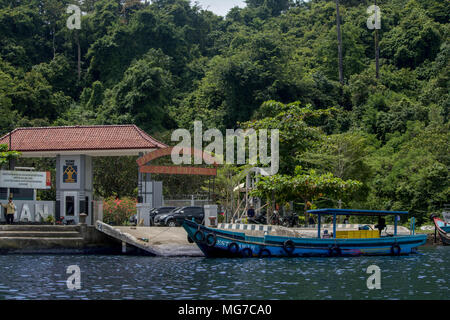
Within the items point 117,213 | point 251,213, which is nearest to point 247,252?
point 251,213

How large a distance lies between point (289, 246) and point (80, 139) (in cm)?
1546

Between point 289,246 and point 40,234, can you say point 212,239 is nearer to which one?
point 289,246

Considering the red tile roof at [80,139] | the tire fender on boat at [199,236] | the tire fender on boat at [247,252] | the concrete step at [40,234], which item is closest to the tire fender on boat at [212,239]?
the tire fender on boat at [199,236]

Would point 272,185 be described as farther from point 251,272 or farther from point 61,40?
point 61,40

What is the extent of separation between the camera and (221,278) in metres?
20.8

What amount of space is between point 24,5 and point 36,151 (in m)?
47.0

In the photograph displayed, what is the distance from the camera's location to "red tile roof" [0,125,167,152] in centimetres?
3584

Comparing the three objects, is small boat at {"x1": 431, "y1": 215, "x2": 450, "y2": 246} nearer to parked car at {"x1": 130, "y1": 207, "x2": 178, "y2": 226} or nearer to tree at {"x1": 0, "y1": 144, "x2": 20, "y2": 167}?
parked car at {"x1": 130, "y1": 207, "x2": 178, "y2": 226}

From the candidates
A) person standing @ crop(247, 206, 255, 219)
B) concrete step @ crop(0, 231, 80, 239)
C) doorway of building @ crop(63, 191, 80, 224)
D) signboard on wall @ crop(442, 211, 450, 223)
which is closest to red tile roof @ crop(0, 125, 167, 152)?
doorway of building @ crop(63, 191, 80, 224)

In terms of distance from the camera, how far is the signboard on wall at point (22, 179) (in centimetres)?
3212

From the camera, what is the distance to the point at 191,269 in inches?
924

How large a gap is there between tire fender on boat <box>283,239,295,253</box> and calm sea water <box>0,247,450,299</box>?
63 cm

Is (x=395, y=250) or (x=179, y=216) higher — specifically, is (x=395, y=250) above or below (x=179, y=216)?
below
